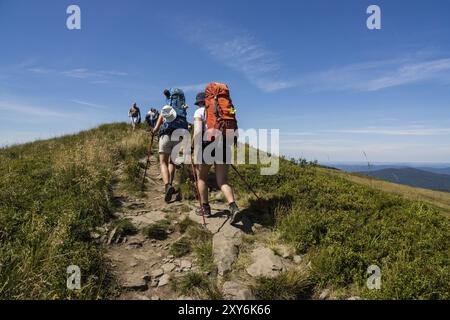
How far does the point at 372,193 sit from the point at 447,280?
482 centimetres

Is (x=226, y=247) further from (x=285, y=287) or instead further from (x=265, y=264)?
(x=285, y=287)

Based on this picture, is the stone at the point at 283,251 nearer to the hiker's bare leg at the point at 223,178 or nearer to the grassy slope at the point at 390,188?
the hiker's bare leg at the point at 223,178

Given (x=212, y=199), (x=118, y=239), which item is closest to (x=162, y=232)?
(x=118, y=239)

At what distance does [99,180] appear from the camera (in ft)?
31.6

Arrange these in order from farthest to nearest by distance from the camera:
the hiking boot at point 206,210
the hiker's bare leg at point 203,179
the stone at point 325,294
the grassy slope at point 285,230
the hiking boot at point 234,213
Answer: the hiking boot at point 206,210 → the hiker's bare leg at point 203,179 → the hiking boot at point 234,213 → the stone at point 325,294 → the grassy slope at point 285,230

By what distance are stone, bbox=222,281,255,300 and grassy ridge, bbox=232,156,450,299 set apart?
1.31 m

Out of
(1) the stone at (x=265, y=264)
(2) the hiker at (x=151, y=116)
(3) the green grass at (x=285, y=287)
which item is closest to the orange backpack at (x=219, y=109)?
(1) the stone at (x=265, y=264)

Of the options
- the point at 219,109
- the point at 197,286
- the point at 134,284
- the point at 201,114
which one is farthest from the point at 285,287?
the point at 201,114

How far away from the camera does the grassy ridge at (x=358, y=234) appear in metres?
5.54

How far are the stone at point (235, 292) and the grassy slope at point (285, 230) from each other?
4.22 ft

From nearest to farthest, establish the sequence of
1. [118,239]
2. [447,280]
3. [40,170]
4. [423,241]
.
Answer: [447,280] < [423,241] < [118,239] < [40,170]

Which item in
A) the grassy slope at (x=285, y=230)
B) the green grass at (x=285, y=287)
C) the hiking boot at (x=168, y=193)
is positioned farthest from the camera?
the hiking boot at (x=168, y=193)

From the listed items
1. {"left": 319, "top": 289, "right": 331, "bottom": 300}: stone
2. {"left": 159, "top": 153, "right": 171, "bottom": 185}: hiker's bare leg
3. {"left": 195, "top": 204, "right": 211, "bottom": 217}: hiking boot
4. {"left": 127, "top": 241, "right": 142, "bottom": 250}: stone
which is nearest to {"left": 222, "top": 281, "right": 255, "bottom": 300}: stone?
{"left": 319, "top": 289, "right": 331, "bottom": 300}: stone
